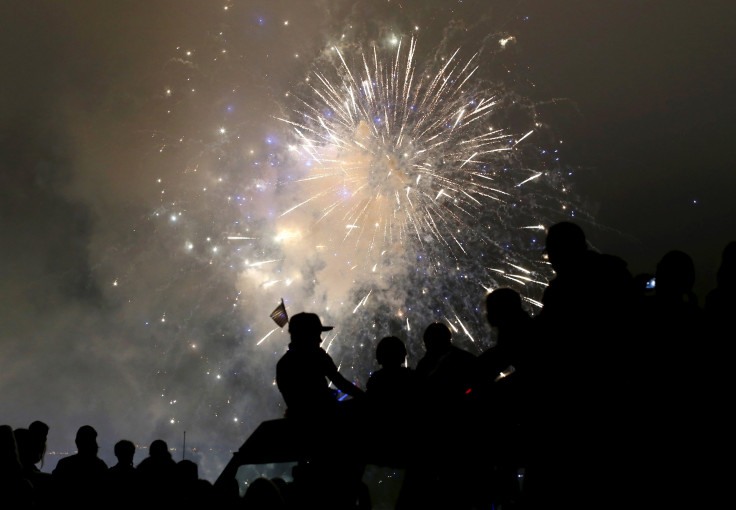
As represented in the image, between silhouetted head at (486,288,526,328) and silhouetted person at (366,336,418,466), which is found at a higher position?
silhouetted head at (486,288,526,328)

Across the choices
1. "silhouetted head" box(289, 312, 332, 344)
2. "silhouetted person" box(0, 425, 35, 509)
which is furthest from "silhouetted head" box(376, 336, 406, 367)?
"silhouetted person" box(0, 425, 35, 509)

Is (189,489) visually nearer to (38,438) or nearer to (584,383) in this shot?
(38,438)

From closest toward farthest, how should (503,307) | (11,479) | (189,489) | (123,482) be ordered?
1. (503,307)
2. (11,479)
3. (189,489)
4. (123,482)

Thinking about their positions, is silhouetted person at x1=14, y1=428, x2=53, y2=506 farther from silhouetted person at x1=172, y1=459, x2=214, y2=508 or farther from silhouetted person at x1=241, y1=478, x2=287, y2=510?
silhouetted person at x1=241, y1=478, x2=287, y2=510

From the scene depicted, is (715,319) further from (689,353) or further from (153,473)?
(153,473)

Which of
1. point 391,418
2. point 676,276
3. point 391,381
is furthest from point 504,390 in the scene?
point 676,276

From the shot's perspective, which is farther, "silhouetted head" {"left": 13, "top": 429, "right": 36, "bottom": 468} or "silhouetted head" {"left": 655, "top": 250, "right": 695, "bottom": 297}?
"silhouetted head" {"left": 13, "top": 429, "right": 36, "bottom": 468}

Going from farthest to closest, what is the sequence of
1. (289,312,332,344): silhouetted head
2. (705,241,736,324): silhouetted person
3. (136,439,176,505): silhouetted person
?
(136,439,176,505): silhouetted person < (289,312,332,344): silhouetted head < (705,241,736,324): silhouetted person

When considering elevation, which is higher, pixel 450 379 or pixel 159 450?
pixel 159 450
